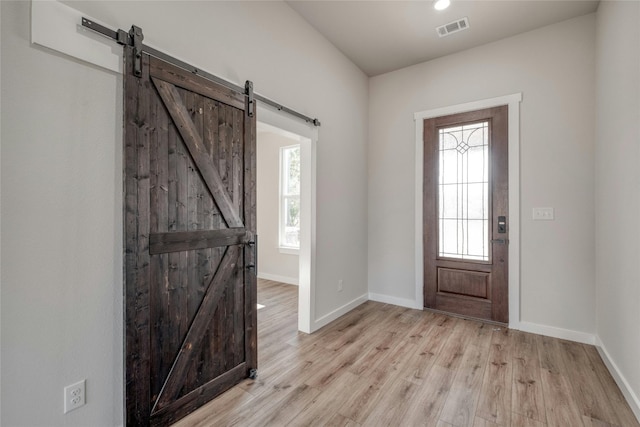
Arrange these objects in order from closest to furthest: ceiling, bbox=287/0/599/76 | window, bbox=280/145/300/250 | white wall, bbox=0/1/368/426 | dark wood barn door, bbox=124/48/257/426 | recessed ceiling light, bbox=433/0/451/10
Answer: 1. white wall, bbox=0/1/368/426
2. dark wood barn door, bbox=124/48/257/426
3. recessed ceiling light, bbox=433/0/451/10
4. ceiling, bbox=287/0/599/76
5. window, bbox=280/145/300/250

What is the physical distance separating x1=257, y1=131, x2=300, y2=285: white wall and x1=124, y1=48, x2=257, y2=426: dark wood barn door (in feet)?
10.1

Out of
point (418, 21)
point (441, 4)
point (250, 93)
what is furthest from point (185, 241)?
point (418, 21)

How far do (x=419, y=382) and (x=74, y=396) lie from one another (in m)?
2.17

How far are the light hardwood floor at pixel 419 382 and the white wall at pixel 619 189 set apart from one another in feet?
1.07

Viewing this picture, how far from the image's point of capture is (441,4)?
8.82 feet

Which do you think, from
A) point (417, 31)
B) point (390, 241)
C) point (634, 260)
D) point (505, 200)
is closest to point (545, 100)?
point (505, 200)

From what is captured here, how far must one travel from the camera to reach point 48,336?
56.1 inches

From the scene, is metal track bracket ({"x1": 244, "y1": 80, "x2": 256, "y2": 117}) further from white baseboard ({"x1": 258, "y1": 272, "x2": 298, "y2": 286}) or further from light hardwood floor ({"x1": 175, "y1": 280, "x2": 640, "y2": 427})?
white baseboard ({"x1": 258, "y1": 272, "x2": 298, "y2": 286})

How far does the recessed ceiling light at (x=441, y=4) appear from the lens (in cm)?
266

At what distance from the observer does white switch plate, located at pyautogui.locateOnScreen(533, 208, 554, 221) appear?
3.12m

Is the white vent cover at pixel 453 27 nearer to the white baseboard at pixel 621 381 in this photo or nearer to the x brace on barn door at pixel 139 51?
the x brace on barn door at pixel 139 51

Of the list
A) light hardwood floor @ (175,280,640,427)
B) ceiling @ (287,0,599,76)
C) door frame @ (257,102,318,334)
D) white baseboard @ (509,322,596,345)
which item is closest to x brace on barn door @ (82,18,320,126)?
door frame @ (257,102,318,334)

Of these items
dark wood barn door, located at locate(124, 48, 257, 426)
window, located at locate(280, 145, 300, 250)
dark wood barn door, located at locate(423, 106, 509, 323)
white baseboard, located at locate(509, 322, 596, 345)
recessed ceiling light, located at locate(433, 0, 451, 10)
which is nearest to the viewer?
dark wood barn door, located at locate(124, 48, 257, 426)

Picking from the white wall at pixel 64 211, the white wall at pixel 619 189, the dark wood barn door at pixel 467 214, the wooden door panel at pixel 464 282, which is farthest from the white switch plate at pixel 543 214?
the white wall at pixel 64 211
